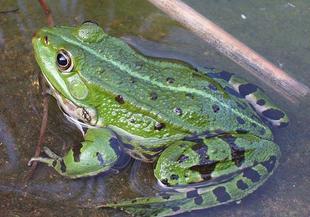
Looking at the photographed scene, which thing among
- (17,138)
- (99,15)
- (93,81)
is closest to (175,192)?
(93,81)

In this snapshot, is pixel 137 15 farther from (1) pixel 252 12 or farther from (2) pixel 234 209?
(2) pixel 234 209

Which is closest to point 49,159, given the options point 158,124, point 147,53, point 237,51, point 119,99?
point 119,99

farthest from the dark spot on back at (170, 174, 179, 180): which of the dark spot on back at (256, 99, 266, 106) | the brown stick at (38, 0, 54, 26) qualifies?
the brown stick at (38, 0, 54, 26)

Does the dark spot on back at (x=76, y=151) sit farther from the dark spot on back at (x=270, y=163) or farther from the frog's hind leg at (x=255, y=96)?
the dark spot on back at (x=270, y=163)

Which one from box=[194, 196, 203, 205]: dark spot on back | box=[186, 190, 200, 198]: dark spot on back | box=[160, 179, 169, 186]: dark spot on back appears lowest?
box=[160, 179, 169, 186]: dark spot on back

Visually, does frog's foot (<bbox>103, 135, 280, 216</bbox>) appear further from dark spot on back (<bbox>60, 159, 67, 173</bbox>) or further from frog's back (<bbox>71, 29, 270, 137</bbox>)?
dark spot on back (<bbox>60, 159, 67, 173</bbox>)

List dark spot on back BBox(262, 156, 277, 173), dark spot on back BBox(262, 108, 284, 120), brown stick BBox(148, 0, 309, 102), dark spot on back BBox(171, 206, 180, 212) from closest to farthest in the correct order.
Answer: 1. dark spot on back BBox(171, 206, 180, 212)
2. dark spot on back BBox(262, 156, 277, 173)
3. dark spot on back BBox(262, 108, 284, 120)
4. brown stick BBox(148, 0, 309, 102)
